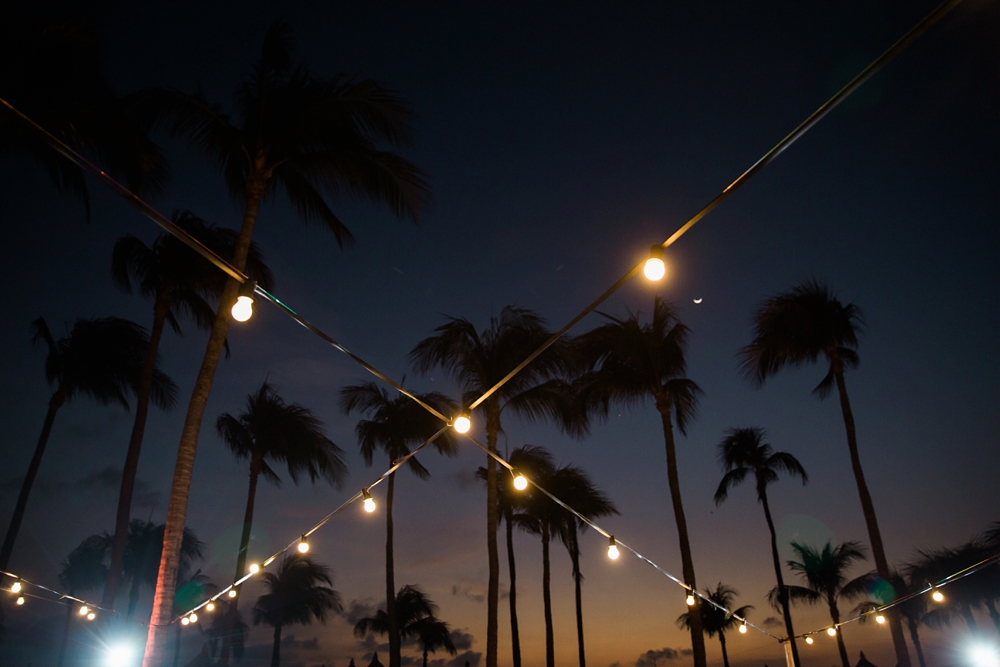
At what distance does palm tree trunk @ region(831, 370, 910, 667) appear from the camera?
13.2 meters

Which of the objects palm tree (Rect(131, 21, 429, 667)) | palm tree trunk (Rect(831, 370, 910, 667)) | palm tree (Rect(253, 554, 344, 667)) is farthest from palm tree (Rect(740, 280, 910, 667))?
palm tree (Rect(253, 554, 344, 667))

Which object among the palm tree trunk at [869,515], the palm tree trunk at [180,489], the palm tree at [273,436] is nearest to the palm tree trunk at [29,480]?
the palm tree at [273,436]

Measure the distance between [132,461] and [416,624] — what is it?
28.9m

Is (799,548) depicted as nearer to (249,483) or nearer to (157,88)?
(249,483)

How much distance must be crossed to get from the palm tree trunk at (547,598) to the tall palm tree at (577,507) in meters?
0.82

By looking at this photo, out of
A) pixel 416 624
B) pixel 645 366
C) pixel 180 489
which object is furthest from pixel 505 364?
pixel 416 624

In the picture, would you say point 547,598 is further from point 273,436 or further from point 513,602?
point 273,436

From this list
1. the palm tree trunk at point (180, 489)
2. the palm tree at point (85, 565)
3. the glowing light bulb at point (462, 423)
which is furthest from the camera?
the palm tree at point (85, 565)

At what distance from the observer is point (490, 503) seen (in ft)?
49.1

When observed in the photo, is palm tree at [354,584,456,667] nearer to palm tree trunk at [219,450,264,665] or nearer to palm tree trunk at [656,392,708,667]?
palm tree trunk at [219,450,264,665]

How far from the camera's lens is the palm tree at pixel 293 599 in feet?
124

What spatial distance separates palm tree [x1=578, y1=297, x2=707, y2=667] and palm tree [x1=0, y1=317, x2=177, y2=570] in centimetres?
1427

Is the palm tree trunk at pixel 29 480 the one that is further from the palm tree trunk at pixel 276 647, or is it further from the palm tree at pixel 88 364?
the palm tree trunk at pixel 276 647

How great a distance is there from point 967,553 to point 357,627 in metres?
38.2
